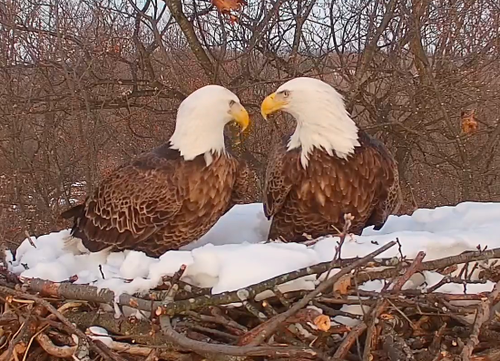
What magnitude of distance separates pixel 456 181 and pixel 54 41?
3252mm

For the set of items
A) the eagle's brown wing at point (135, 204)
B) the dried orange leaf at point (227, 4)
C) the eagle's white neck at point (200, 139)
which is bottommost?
the eagle's brown wing at point (135, 204)

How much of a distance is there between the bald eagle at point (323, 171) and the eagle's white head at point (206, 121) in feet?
0.45

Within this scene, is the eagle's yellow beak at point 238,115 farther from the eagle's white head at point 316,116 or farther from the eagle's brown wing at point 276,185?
the eagle's brown wing at point 276,185

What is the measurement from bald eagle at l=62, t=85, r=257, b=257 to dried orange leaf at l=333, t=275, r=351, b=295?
716 millimetres

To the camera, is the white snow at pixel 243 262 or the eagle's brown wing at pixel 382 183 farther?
the eagle's brown wing at pixel 382 183

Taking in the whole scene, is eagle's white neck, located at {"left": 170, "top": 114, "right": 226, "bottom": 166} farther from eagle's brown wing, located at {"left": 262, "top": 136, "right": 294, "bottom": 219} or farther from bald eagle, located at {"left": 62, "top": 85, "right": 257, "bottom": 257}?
eagle's brown wing, located at {"left": 262, "top": 136, "right": 294, "bottom": 219}

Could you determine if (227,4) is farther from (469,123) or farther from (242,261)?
(242,261)

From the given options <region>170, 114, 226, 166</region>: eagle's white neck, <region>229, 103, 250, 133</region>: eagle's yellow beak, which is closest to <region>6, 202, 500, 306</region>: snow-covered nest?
<region>170, 114, 226, 166</region>: eagle's white neck

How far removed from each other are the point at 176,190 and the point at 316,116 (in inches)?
20.5

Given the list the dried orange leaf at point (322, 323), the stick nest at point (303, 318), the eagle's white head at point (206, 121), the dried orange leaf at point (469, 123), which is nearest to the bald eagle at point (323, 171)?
the eagle's white head at point (206, 121)

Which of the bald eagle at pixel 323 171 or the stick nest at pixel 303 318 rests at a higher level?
the bald eagle at pixel 323 171

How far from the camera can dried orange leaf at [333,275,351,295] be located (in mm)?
1401

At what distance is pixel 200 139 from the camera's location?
2043 mm

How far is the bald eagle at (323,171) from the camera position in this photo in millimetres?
2068
